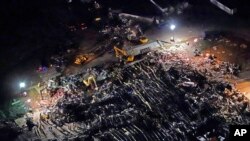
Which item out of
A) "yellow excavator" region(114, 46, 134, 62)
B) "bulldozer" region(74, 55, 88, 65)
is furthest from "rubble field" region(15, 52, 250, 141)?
"bulldozer" region(74, 55, 88, 65)

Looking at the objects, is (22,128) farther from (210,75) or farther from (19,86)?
(210,75)

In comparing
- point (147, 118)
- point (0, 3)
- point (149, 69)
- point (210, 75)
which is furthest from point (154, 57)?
point (0, 3)

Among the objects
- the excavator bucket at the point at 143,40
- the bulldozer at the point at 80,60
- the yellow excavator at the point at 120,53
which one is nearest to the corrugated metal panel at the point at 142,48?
the yellow excavator at the point at 120,53

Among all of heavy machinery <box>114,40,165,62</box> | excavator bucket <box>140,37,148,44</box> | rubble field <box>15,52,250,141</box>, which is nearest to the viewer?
rubble field <box>15,52,250,141</box>

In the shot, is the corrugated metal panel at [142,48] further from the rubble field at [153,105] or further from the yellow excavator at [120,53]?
the rubble field at [153,105]

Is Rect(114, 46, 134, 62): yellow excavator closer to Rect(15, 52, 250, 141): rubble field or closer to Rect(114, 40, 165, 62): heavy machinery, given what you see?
Rect(114, 40, 165, 62): heavy machinery

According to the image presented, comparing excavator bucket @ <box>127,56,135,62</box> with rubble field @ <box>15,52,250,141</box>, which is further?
excavator bucket @ <box>127,56,135,62</box>
